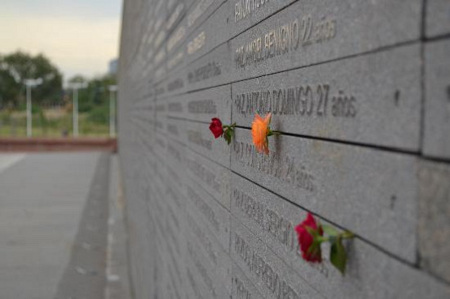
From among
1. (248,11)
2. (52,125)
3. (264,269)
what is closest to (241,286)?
(264,269)

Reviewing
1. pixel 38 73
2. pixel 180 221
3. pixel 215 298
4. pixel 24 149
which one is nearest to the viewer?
pixel 215 298

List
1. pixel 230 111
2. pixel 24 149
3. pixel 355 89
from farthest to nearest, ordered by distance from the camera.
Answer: pixel 24 149 → pixel 230 111 → pixel 355 89

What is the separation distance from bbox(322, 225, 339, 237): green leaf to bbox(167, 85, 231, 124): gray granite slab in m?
1.11

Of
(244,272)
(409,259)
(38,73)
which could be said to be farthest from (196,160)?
(38,73)

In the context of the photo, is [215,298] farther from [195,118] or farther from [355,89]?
[355,89]

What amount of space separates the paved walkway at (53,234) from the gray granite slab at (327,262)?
A: 7.60m

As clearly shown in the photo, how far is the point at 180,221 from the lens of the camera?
363cm

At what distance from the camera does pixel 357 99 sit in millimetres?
1129

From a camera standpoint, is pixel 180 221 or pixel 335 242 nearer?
pixel 335 242

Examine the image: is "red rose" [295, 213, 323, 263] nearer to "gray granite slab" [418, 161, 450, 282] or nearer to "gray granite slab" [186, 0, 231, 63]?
"gray granite slab" [418, 161, 450, 282]

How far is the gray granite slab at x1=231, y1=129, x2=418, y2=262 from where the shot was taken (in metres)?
0.97

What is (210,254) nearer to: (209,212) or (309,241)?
(209,212)

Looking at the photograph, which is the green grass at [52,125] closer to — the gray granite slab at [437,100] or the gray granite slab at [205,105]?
the gray granite slab at [205,105]

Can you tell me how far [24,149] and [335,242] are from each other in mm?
40443
